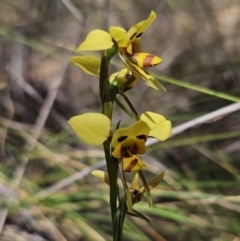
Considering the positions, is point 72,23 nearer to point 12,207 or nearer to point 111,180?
point 12,207

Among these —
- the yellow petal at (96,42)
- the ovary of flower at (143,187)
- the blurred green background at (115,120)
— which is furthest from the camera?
the blurred green background at (115,120)

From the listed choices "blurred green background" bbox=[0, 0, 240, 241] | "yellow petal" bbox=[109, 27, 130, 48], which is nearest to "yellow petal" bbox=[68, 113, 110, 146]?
"yellow petal" bbox=[109, 27, 130, 48]

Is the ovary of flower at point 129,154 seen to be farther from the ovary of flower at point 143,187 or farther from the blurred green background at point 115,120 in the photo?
the blurred green background at point 115,120

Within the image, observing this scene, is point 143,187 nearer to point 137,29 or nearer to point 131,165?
point 131,165

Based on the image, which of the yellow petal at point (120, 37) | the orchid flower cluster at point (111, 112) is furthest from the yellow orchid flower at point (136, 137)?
the yellow petal at point (120, 37)

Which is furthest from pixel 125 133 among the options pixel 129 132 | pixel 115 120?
pixel 115 120

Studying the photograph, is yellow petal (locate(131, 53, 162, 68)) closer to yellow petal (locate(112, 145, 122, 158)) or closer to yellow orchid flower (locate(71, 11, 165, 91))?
yellow orchid flower (locate(71, 11, 165, 91))

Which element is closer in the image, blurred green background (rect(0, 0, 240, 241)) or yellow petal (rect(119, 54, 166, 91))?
yellow petal (rect(119, 54, 166, 91))
